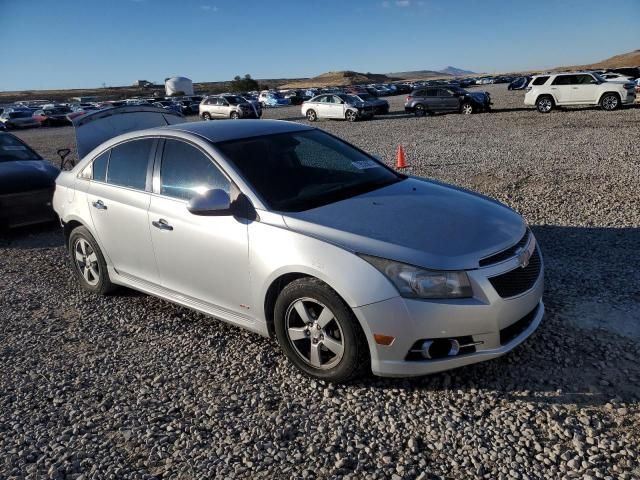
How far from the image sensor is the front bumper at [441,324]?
286 centimetres

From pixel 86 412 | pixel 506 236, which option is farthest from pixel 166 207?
pixel 506 236

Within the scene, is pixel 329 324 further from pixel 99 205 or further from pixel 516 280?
pixel 99 205

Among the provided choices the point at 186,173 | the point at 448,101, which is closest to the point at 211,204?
the point at 186,173

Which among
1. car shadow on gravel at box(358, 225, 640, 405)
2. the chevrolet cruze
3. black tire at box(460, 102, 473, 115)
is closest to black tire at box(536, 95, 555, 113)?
black tire at box(460, 102, 473, 115)

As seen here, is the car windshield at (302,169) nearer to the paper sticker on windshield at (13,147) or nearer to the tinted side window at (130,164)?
the tinted side window at (130,164)

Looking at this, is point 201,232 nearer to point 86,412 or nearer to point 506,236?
point 86,412

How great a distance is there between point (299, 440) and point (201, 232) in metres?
1.62

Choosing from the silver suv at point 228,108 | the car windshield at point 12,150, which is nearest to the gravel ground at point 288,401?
the car windshield at point 12,150

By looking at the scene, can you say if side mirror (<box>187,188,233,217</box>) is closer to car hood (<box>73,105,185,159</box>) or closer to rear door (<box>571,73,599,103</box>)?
car hood (<box>73,105,185,159</box>)

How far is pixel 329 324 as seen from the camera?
314cm

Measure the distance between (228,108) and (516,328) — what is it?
1185 inches

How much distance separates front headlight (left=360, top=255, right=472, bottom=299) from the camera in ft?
9.48

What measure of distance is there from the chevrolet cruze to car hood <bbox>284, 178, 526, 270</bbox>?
0.04 feet

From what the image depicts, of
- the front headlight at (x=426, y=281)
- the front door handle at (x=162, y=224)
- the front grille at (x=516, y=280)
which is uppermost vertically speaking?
the front door handle at (x=162, y=224)
